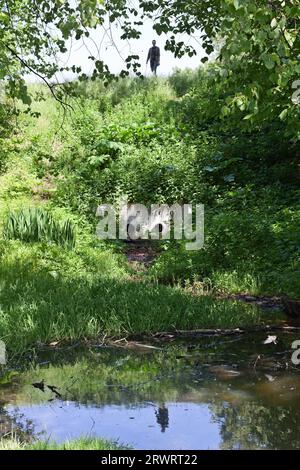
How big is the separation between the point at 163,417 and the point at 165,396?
1.69 feet

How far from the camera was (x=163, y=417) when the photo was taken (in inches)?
197

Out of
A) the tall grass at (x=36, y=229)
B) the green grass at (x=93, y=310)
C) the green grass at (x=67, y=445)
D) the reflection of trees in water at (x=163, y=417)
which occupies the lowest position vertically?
the reflection of trees in water at (x=163, y=417)

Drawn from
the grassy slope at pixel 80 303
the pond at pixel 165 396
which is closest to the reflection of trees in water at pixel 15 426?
the pond at pixel 165 396

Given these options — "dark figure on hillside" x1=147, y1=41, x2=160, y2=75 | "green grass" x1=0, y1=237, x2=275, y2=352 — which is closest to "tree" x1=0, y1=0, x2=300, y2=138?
"green grass" x1=0, y1=237, x2=275, y2=352

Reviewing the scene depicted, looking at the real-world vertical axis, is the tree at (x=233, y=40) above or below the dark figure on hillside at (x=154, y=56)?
below

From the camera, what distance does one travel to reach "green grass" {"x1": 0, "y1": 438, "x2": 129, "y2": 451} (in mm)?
4109

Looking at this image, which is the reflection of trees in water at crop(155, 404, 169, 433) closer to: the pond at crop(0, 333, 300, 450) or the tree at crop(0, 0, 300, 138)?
the pond at crop(0, 333, 300, 450)

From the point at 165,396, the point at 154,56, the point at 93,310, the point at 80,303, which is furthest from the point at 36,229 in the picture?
the point at 154,56

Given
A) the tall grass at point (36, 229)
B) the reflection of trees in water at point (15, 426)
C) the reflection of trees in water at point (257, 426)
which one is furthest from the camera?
the tall grass at point (36, 229)

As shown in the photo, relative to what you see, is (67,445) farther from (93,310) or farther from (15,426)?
(93,310)

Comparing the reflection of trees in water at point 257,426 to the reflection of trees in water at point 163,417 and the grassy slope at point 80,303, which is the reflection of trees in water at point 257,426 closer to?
the reflection of trees in water at point 163,417

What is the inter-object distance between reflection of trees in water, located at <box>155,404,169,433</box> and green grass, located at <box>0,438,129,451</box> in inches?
22.8

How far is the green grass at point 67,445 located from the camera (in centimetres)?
411

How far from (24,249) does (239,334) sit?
15.9 feet
